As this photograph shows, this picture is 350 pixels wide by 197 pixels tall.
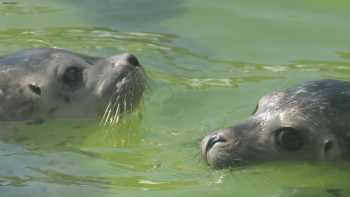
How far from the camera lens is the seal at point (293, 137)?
6949 millimetres

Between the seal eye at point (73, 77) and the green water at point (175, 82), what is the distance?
0.96ft

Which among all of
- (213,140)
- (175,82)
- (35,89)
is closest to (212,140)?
(213,140)

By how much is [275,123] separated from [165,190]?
3.06 ft

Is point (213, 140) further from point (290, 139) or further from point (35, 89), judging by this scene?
point (35, 89)

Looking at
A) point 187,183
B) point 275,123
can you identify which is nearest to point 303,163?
point 275,123

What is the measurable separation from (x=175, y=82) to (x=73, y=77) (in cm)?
135

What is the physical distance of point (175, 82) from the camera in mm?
9406

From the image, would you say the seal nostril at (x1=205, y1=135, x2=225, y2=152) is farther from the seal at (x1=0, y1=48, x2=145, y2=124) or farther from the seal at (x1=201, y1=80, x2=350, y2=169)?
the seal at (x1=0, y1=48, x2=145, y2=124)

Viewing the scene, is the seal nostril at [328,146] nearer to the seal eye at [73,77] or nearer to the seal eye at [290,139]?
the seal eye at [290,139]

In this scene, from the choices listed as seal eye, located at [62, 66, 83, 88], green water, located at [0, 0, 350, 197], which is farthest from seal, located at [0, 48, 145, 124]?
green water, located at [0, 0, 350, 197]

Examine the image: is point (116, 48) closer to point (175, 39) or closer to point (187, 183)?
point (175, 39)

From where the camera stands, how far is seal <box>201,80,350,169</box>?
695cm

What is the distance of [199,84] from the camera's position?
934cm

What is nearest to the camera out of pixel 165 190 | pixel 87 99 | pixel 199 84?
pixel 165 190
